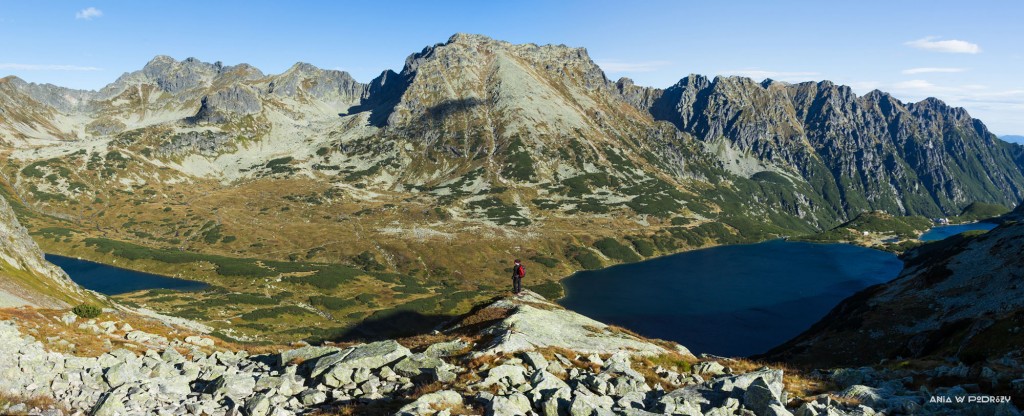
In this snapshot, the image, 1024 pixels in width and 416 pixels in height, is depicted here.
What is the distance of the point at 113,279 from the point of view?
178250 mm

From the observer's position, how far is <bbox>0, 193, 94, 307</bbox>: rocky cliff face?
5075cm

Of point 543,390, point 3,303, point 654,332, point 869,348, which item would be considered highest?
point 543,390

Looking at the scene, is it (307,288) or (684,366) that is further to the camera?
(307,288)

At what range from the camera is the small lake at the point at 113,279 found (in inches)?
6614

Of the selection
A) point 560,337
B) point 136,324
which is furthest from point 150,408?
point 560,337

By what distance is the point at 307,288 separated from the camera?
582ft

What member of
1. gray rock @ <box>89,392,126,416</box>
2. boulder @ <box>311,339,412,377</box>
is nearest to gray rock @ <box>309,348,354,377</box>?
boulder @ <box>311,339,412,377</box>

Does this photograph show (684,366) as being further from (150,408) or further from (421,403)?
(150,408)

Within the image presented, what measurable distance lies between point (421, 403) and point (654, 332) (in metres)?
138

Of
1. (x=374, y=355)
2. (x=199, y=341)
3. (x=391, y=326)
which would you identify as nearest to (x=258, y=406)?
(x=374, y=355)

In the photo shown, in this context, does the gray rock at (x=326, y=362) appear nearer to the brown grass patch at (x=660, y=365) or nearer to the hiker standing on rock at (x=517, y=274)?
the brown grass patch at (x=660, y=365)

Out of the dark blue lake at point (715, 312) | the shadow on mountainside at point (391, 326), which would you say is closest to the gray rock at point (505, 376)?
the shadow on mountainside at point (391, 326)

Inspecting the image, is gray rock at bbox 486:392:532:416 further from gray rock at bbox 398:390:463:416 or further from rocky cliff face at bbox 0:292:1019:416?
gray rock at bbox 398:390:463:416

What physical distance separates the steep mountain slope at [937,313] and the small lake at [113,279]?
192979 millimetres
